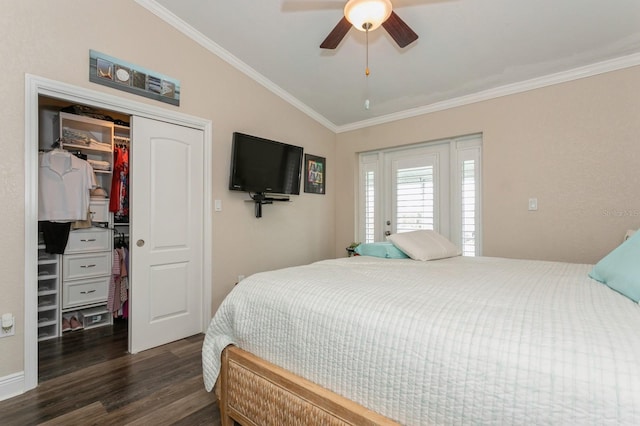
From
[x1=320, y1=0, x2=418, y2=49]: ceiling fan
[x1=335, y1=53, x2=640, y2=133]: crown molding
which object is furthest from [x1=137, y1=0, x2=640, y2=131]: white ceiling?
[x1=320, y1=0, x2=418, y2=49]: ceiling fan

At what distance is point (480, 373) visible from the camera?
0.85 m

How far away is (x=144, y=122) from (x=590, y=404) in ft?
9.96

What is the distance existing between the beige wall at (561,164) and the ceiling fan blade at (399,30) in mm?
1582

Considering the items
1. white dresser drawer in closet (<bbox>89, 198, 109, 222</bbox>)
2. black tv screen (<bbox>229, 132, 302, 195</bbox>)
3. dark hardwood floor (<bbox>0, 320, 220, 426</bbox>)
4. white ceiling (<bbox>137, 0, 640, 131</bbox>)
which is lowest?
dark hardwood floor (<bbox>0, 320, 220, 426</bbox>)

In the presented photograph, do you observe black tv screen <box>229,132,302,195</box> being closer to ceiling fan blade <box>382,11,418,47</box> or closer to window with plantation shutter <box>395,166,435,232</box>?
window with plantation shutter <box>395,166,435,232</box>

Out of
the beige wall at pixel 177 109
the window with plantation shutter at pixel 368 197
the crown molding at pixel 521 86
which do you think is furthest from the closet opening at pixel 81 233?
the crown molding at pixel 521 86

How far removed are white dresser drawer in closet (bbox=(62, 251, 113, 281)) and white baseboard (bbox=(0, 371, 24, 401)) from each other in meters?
1.25

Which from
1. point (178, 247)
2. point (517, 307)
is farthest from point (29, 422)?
point (517, 307)

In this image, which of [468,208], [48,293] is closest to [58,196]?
[48,293]

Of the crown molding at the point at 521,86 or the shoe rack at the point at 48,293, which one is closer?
the crown molding at the point at 521,86

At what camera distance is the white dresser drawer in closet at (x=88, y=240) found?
3.03 meters

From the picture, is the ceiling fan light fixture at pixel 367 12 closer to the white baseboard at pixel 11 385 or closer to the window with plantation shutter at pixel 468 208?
the window with plantation shutter at pixel 468 208

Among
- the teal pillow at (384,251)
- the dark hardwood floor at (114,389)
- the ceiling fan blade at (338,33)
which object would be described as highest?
the ceiling fan blade at (338,33)

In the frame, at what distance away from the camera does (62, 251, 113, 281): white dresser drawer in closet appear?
299 centimetres
